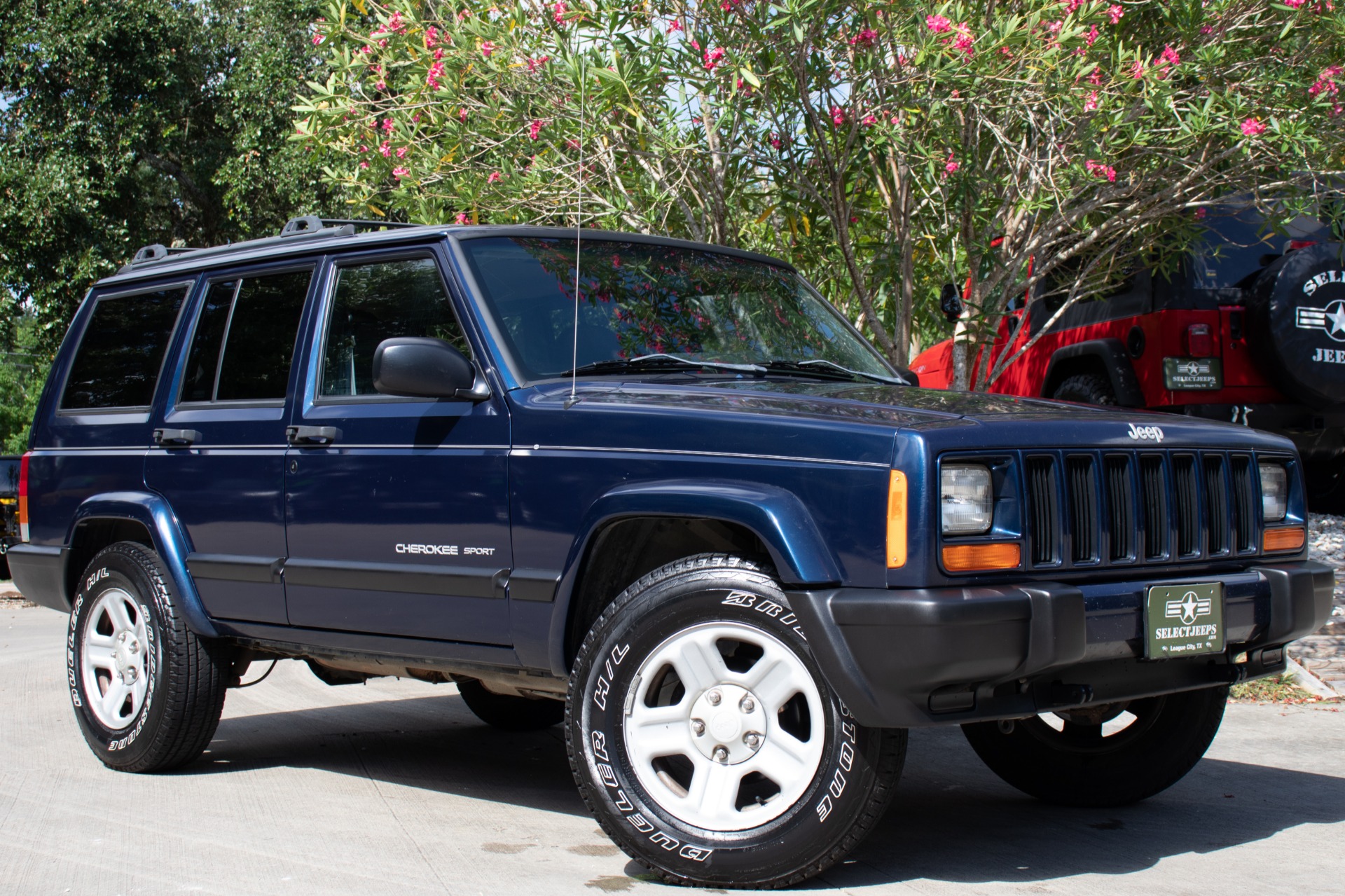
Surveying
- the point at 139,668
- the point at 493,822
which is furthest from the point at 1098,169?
the point at 139,668

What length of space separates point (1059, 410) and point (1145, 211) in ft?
14.9

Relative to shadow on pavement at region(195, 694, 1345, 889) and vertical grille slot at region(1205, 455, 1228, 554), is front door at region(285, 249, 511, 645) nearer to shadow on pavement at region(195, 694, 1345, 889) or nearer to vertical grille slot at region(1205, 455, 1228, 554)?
shadow on pavement at region(195, 694, 1345, 889)

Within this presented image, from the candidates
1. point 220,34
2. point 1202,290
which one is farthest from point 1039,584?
point 220,34

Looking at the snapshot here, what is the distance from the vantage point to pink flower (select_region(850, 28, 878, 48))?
7234 millimetres

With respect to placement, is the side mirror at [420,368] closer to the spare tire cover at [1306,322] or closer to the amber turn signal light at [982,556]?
the amber turn signal light at [982,556]

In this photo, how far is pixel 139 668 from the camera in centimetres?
535

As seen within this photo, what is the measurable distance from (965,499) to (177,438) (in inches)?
122

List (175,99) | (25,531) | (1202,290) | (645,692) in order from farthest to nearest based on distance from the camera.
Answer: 1. (175,99)
2. (1202,290)
3. (25,531)
4. (645,692)

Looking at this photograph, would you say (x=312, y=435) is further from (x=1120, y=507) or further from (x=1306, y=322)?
(x=1306, y=322)

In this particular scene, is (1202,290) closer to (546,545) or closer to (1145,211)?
(1145,211)

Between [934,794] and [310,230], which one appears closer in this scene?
[934,794]

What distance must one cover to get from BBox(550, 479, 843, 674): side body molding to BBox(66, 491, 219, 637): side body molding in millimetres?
1865

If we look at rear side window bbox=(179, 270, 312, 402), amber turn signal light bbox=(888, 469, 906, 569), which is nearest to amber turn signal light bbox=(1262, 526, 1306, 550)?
amber turn signal light bbox=(888, 469, 906, 569)

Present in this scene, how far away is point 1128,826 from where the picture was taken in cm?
441
